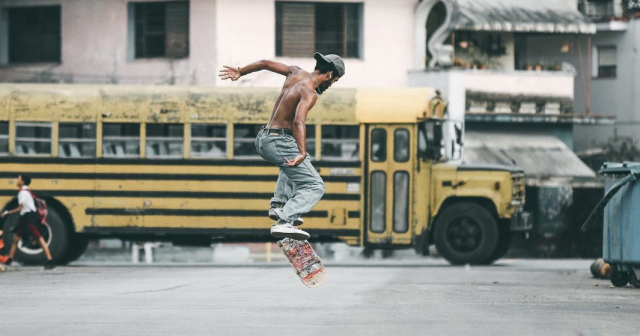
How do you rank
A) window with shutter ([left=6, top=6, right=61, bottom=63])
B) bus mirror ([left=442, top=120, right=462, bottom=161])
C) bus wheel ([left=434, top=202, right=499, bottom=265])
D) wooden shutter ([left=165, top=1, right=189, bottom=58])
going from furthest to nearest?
window with shutter ([left=6, top=6, right=61, bottom=63]), wooden shutter ([left=165, top=1, right=189, bottom=58]), bus mirror ([left=442, top=120, right=462, bottom=161]), bus wheel ([left=434, top=202, right=499, bottom=265])

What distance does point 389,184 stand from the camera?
23.9m

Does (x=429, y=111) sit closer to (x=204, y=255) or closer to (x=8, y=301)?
(x=204, y=255)

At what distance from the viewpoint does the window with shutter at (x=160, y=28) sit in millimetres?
33312

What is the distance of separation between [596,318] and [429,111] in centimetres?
1299

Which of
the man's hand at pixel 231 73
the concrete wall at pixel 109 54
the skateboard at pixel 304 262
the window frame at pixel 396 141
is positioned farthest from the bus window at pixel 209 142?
the skateboard at pixel 304 262

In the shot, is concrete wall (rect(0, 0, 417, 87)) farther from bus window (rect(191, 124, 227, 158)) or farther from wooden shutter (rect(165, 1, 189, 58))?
bus window (rect(191, 124, 227, 158))

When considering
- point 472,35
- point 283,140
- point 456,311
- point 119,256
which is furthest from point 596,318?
point 472,35

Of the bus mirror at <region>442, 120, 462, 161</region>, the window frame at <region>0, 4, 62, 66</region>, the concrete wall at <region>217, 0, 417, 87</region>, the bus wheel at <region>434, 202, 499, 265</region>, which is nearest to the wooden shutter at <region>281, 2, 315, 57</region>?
the concrete wall at <region>217, 0, 417, 87</region>

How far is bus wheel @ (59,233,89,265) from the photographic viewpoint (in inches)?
948

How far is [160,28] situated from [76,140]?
10.3m

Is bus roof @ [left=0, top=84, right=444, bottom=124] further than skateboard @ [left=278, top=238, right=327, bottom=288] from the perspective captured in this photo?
Yes

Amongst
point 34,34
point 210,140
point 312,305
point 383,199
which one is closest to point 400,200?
point 383,199

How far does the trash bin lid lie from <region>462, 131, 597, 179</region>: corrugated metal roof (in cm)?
1520

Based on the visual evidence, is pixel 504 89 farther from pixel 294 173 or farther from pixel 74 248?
pixel 294 173
